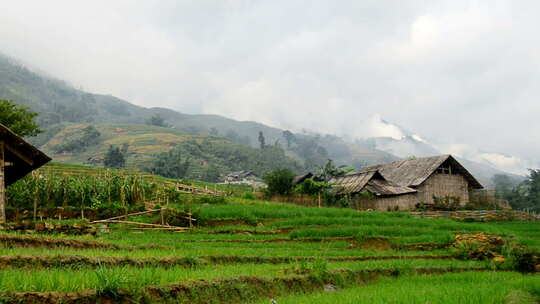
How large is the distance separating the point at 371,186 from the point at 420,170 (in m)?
7.65

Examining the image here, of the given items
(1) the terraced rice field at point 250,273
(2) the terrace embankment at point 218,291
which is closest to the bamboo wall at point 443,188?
(1) the terraced rice field at point 250,273

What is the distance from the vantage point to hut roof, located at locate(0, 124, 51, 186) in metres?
15.3

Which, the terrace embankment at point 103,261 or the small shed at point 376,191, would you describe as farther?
the small shed at point 376,191

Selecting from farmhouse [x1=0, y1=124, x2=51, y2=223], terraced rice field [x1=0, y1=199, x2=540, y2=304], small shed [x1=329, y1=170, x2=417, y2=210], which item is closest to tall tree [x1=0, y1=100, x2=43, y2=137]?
farmhouse [x1=0, y1=124, x2=51, y2=223]

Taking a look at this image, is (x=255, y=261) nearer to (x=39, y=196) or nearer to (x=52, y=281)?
(x=52, y=281)

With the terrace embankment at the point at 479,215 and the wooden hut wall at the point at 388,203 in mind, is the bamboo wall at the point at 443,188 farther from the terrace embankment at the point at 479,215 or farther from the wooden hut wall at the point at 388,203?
the terrace embankment at the point at 479,215

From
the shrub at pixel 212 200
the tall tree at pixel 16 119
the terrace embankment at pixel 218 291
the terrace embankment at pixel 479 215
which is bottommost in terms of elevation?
the terrace embankment at pixel 479 215

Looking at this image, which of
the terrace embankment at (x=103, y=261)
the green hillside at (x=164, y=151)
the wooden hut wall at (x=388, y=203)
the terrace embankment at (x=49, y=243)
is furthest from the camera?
→ the green hillside at (x=164, y=151)

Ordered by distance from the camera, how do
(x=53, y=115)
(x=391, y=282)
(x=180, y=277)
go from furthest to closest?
(x=53, y=115) < (x=391, y=282) < (x=180, y=277)

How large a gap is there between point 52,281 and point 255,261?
7173mm

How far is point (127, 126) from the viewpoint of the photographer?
180m

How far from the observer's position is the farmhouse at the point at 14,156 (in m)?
15.2

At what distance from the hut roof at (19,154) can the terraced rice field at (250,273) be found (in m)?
4.57

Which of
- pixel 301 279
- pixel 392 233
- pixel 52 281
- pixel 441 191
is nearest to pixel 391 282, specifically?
pixel 301 279
